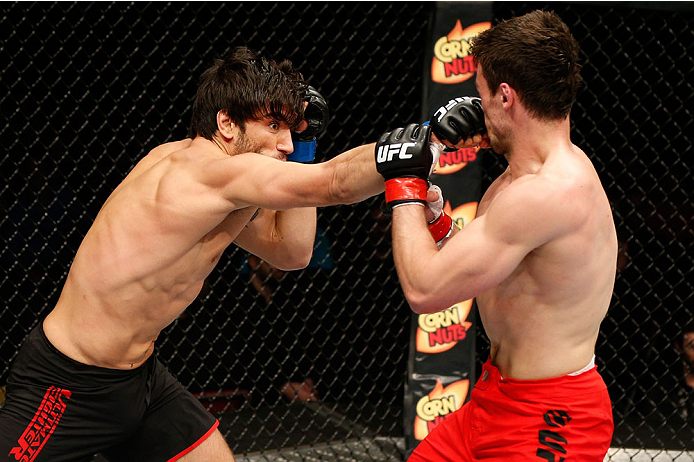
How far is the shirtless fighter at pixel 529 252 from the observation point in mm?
1404

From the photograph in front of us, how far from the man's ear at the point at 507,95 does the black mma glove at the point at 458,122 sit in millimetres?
87

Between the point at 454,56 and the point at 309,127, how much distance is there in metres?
1.07

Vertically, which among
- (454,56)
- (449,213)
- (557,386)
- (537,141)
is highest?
(454,56)

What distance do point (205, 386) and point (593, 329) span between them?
207cm

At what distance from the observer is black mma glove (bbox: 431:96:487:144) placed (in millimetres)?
1543

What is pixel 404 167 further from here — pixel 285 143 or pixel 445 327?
pixel 445 327

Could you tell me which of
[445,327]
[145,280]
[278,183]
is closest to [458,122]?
[278,183]

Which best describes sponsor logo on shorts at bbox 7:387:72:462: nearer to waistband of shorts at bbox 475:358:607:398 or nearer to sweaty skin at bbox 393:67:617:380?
sweaty skin at bbox 393:67:617:380

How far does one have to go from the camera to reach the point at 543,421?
146cm

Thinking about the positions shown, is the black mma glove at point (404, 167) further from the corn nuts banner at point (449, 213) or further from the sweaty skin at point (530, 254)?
the corn nuts banner at point (449, 213)

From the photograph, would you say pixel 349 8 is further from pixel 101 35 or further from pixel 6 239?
pixel 6 239

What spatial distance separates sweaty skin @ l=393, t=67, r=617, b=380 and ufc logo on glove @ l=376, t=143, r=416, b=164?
0.33 feet

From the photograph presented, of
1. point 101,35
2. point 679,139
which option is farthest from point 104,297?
point 679,139

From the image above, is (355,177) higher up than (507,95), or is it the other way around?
(507,95)
